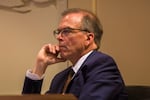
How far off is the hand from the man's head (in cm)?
15

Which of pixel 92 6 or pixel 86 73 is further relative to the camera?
pixel 92 6

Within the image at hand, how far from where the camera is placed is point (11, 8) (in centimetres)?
237

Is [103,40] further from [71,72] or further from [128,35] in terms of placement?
[71,72]

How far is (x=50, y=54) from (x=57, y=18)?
66 centimetres

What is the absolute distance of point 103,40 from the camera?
2445 millimetres

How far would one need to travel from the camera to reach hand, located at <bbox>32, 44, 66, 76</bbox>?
69.1 inches

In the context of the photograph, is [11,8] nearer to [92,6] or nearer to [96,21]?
[92,6]

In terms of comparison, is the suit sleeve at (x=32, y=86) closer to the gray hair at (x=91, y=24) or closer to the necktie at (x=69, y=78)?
the necktie at (x=69, y=78)

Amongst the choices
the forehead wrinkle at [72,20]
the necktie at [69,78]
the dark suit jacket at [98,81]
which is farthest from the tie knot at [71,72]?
the forehead wrinkle at [72,20]

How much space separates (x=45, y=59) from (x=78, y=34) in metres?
0.29

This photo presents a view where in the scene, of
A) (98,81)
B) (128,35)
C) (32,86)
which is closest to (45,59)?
(32,86)

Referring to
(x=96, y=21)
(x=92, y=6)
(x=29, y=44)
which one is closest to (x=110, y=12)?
(x=92, y=6)

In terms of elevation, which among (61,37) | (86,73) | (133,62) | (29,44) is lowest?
(133,62)

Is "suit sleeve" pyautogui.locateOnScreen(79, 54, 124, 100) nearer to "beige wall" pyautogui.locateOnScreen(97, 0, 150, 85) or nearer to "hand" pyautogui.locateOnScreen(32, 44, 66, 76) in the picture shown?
"hand" pyautogui.locateOnScreen(32, 44, 66, 76)
